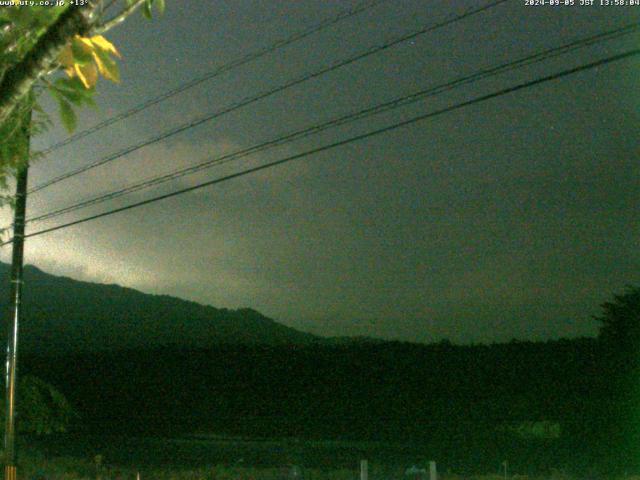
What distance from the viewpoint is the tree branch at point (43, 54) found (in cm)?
354

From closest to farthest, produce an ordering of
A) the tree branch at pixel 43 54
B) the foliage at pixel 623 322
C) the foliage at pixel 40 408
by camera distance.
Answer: the tree branch at pixel 43 54 → the foliage at pixel 40 408 → the foliage at pixel 623 322

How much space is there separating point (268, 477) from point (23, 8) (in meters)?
17.3

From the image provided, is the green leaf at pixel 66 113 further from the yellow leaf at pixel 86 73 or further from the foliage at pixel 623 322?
the foliage at pixel 623 322

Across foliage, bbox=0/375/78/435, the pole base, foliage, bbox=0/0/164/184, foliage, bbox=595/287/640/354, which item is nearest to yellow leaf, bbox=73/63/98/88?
foliage, bbox=0/0/164/184

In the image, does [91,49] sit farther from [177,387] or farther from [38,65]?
[177,387]

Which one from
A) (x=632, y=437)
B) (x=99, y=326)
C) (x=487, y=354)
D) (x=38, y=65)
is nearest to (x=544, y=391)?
(x=487, y=354)

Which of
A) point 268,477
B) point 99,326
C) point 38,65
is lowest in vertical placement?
point 268,477

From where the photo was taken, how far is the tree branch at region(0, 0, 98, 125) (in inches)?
139

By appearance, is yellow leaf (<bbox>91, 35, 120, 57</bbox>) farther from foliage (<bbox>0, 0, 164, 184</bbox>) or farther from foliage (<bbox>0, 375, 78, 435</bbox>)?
foliage (<bbox>0, 375, 78, 435</bbox>)

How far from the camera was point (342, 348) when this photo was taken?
7069cm

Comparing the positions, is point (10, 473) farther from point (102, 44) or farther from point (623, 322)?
point (623, 322)

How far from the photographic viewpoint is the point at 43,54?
3574 mm

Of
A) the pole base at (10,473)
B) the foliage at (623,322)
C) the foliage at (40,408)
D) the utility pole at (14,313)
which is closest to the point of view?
the pole base at (10,473)

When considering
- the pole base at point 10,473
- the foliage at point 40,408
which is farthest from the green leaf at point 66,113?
the foliage at point 40,408
